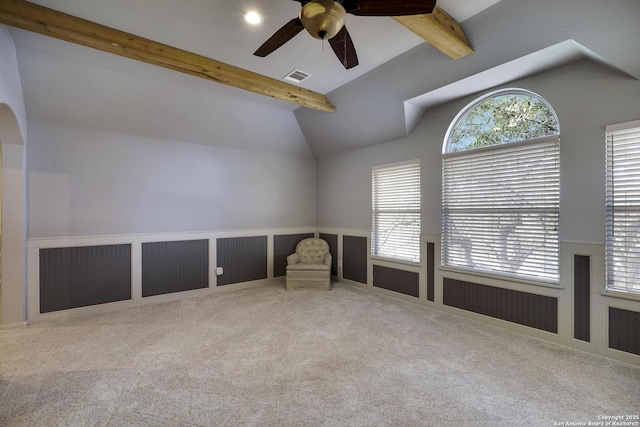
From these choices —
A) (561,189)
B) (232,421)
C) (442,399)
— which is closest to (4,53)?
(232,421)

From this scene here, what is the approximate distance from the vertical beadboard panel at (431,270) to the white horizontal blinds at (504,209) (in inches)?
5.8

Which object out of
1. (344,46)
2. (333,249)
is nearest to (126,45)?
(344,46)

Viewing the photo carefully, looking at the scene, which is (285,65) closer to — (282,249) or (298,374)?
(298,374)

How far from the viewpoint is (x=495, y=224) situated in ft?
11.0

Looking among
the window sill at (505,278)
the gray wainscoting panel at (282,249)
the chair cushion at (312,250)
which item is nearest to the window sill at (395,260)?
the window sill at (505,278)

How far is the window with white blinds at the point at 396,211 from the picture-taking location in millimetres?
4242

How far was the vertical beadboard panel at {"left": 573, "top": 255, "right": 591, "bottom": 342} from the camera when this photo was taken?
2.69m

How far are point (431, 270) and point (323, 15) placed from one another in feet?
11.2

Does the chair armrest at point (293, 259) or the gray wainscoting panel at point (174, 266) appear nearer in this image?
the gray wainscoting panel at point (174, 266)

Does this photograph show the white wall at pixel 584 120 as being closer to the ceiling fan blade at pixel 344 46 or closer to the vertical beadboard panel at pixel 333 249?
the ceiling fan blade at pixel 344 46

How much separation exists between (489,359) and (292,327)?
2.00 m

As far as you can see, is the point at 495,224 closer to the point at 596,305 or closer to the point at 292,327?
the point at 596,305

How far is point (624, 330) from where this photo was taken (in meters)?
2.50

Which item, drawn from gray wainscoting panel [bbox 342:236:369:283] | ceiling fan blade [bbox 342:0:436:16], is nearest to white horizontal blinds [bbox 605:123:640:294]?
ceiling fan blade [bbox 342:0:436:16]
